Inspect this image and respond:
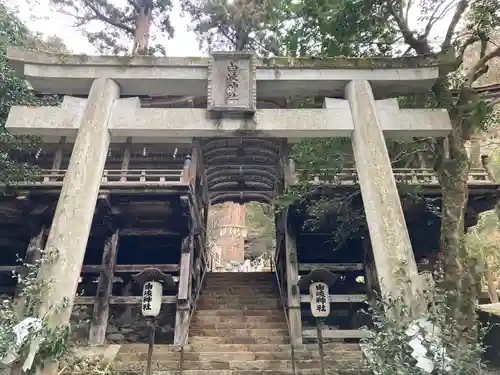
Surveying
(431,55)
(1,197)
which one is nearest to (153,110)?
(431,55)

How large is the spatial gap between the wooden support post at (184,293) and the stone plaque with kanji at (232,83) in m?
4.59

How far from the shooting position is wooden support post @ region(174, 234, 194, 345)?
336 inches

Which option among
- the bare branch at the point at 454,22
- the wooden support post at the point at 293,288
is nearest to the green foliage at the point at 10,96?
the wooden support post at the point at 293,288

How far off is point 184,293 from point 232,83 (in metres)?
4.85

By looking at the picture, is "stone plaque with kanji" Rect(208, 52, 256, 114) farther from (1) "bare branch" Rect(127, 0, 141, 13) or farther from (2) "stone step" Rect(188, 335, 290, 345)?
(1) "bare branch" Rect(127, 0, 141, 13)

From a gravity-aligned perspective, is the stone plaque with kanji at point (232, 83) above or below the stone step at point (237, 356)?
above

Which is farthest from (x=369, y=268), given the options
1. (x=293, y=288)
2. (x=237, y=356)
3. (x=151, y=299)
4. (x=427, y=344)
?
(x=427, y=344)

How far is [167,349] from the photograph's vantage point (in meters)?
7.88

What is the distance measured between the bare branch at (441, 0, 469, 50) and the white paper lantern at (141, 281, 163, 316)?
5.52 m

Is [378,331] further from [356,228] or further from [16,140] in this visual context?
[16,140]

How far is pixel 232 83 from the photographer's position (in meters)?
6.07

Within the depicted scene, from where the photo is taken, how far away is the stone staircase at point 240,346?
6.95 metres

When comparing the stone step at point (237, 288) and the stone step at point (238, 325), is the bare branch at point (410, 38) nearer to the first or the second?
the stone step at point (238, 325)

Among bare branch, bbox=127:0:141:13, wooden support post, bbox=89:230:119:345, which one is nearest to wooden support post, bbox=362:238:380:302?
wooden support post, bbox=89:230:119:345
